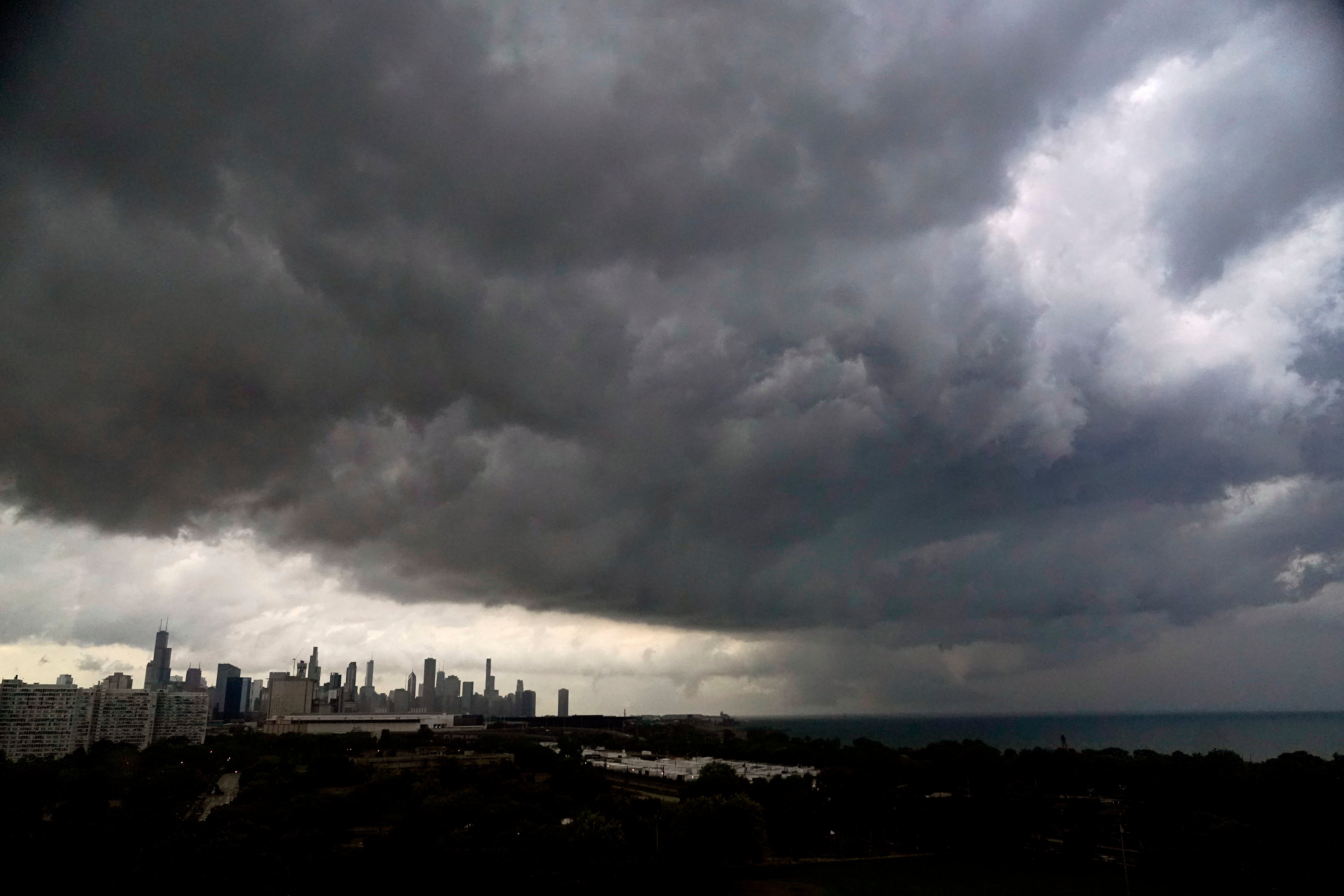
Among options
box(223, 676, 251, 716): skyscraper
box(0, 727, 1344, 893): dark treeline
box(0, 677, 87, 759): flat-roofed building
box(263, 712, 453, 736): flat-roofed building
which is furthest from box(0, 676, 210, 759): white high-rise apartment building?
box(223, 676, 251, 716): skyscraper

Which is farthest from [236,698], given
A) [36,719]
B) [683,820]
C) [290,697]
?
[683,820]

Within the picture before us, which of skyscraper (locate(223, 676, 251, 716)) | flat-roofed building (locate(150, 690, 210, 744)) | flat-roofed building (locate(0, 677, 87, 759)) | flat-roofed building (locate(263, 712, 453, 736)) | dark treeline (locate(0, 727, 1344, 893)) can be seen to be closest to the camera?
dark treeline (locate(0, 727, 1344, 893))

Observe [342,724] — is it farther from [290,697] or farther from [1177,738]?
[1177,738]

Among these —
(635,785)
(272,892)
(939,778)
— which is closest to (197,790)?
(635,785)

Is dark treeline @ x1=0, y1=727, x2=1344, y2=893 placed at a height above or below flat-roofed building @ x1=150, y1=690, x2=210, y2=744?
above

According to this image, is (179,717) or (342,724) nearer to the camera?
(179,717)

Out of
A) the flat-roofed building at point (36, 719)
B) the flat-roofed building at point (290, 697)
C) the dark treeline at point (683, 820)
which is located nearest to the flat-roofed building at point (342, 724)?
the flat-roofed building at point (290, 697)

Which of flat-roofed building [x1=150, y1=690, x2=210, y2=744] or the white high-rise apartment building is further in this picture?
flat-roofed building [x1=150, y1=690, x2=210, y2=744]

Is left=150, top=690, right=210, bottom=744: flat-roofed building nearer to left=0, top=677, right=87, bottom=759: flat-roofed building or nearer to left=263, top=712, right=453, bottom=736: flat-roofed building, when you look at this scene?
left=263, top=712, right=453, bottom=736: flat-roofed building

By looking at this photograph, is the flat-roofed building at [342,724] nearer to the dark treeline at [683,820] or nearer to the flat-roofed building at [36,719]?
the flat-roofed building at [36,719]
